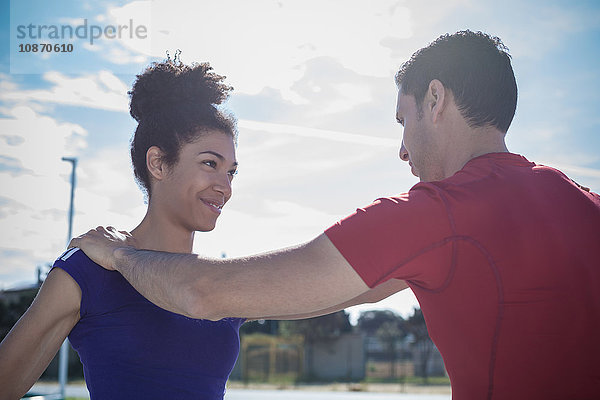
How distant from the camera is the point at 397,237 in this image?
1646 millimetres

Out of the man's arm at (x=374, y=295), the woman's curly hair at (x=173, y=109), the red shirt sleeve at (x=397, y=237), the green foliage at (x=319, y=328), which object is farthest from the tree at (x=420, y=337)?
the red shirt sleeve at (x=397, y=237)

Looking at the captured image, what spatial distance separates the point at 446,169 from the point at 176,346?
1.26m

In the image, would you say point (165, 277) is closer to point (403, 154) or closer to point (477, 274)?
point (477, 274)

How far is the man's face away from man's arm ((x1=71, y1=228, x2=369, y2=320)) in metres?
0.57

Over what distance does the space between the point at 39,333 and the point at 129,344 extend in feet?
1.06

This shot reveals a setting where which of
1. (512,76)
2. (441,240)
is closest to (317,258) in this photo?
(441,240)

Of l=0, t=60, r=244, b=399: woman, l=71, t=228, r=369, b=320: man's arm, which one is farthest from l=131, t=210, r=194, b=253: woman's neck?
l=71, t=228, r=369, b=320: man's arm

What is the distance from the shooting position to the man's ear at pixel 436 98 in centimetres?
205

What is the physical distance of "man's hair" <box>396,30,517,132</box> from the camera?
6.72 feet

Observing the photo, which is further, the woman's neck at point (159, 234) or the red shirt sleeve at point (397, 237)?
the woman's neck at point (159, 234)

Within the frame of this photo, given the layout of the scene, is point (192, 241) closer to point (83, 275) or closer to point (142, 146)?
point (142, 146)

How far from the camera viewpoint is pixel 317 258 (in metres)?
1.71

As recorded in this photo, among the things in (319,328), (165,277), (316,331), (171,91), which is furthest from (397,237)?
(316,331)

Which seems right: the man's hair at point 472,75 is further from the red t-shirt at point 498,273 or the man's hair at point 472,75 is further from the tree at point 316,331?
the tree at point 316,331
